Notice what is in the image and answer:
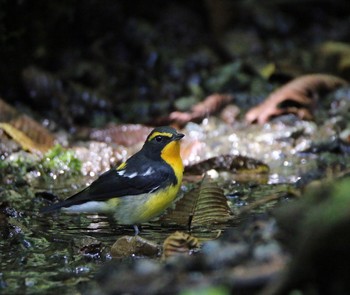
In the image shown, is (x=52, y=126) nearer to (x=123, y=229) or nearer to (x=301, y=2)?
(x=123, y=229)

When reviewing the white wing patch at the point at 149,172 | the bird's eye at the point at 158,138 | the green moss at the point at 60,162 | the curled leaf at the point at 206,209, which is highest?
the green moss at the point at 60,162

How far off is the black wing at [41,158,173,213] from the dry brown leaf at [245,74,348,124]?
2673 mm

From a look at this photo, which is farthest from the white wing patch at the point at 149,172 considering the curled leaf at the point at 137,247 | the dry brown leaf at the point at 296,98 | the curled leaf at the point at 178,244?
the dry brown leaf at the point at 296,98

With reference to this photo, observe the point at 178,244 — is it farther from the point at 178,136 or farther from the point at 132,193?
the point at 178,136

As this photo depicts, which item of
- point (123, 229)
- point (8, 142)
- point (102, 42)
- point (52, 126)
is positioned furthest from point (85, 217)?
point (102, 42)

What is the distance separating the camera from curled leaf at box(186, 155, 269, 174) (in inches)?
303

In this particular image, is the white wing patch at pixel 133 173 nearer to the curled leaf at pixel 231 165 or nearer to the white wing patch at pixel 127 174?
the white wing patch at pixel 127 174

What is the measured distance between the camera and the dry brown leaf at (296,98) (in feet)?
29.1

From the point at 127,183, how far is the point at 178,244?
1.65m

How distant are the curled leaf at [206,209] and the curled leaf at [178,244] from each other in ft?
3.76

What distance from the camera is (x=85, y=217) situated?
6.55 metres

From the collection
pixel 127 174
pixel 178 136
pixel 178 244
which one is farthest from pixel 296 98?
pixel 178 244

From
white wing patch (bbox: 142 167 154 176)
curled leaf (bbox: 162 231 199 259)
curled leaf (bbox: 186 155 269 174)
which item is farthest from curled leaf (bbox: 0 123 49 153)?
curled leaf (bbox: 162 231 199 259)

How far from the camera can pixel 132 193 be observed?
6359 mm
